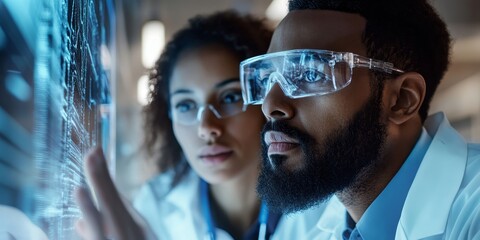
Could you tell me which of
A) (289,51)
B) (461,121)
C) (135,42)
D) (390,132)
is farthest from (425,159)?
(461,121)

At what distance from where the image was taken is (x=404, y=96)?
1.06 m

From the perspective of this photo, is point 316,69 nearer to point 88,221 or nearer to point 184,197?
point 88,221

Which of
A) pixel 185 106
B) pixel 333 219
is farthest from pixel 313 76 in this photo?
pixel 185 106

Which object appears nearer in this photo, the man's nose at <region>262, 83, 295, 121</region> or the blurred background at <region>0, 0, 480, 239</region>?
the blurred background at <region>0, 0, 480, 239</region>

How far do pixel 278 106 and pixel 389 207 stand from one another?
296mm

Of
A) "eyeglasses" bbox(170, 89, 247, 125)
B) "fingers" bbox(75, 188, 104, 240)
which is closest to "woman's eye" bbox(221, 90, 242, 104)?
"eyeglasses" bbox(170, 89, 247, 125)

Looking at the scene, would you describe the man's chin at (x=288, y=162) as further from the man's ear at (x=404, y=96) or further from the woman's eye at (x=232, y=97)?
the woman's eye at (x=232, y=97)

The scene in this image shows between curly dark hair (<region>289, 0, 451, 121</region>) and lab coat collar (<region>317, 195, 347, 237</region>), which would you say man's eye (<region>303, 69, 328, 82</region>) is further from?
lab coat collar (<region>317, 195, 347, 237</region>)

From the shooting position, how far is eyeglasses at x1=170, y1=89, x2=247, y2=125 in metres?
1.41

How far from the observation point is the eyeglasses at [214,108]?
1408mm

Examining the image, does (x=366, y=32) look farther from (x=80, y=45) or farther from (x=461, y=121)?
(x=461, y=121)

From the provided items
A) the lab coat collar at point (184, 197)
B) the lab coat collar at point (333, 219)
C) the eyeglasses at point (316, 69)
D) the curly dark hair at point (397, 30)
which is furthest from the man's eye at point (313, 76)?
the lab coat collar at point (184, 197)

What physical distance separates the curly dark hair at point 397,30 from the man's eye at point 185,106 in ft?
1.55

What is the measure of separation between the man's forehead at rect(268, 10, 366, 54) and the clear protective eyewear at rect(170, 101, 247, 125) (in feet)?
1.26
